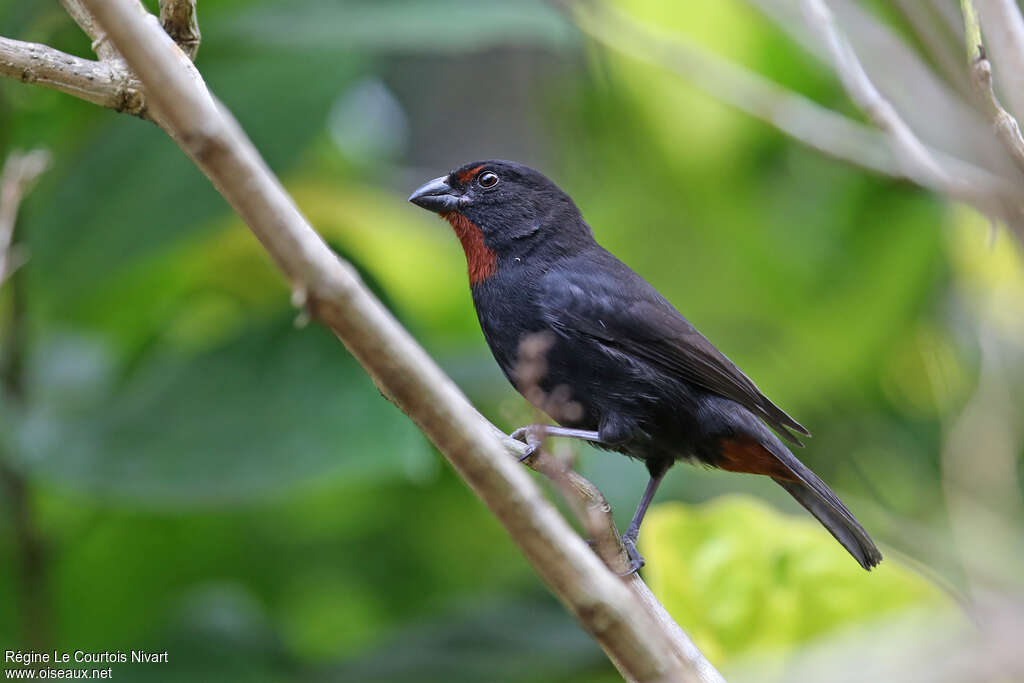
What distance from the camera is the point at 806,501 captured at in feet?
10.3

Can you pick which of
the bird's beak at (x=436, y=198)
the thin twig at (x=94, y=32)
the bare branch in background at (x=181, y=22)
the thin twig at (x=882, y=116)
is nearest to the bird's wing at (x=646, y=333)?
the bird's beak at (x=436, y=198)

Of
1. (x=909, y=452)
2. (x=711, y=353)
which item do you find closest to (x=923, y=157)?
→ (x=711, y=353)

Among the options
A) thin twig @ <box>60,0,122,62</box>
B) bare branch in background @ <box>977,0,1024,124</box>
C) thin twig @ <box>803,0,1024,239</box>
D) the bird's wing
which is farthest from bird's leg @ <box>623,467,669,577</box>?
thin twig @ <box>60,0,122,62</box>

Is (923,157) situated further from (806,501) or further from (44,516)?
(44,516)

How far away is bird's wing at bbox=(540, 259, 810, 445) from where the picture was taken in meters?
3.00

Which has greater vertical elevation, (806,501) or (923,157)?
(923,157)

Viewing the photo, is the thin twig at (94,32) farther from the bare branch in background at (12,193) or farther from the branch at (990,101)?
the branch at (990,101)

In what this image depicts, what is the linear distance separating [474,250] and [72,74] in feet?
4.73

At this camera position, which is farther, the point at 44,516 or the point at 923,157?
the point at 44,516

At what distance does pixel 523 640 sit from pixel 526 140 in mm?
3067

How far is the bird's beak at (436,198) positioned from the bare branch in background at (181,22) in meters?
1.28

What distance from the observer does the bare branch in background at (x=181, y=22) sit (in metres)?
2.23

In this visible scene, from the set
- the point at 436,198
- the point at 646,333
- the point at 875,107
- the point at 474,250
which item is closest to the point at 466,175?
the point at 436,198

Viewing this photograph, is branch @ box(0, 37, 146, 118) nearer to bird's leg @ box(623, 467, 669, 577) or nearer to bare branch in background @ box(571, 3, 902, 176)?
bare branch in background @ box(571, 3, 902, 176)
